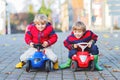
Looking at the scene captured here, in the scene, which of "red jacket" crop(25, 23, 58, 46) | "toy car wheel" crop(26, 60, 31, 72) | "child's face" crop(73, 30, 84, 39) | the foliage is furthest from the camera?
the foliage

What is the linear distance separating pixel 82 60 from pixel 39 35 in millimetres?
946

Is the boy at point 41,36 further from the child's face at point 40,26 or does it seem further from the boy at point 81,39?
the boy at point 81,39

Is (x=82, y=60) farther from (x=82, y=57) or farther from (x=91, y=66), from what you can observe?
(x=91, y=66)

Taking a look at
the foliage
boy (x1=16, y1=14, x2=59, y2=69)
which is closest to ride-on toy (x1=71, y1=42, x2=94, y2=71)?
boy (x1=16, y1=14, x2=59, y2=69)

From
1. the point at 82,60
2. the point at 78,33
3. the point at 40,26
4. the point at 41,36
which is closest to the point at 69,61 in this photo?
the point at 82,60

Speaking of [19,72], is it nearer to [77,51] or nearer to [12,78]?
[12,78]

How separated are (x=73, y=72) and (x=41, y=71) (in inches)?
23.8

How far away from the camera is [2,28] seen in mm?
29312

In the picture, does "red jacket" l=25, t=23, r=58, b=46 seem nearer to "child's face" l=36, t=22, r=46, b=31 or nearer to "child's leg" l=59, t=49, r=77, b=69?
"child's face" l=36, t=22, r=46, b=31

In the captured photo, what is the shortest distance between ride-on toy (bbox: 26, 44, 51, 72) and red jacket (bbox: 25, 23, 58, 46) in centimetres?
23

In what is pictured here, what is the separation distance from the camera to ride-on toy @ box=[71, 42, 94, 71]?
7.56 meters

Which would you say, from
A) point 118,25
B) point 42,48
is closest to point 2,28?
point 118,25

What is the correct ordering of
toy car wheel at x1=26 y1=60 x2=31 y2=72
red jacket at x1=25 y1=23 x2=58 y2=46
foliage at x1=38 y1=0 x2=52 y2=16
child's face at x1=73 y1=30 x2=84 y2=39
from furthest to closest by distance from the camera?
1. foliage at x1=38 y1=0 x2=52 y2=16
2. red jacket at x1=25 y1=23 x2=58 y2=46
3. child's face at x1=73 y1=30 x2=84 y2=39
4. toy car wheel at x1=26 y1=60 x2=31 y2=72

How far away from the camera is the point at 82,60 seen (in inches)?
298
